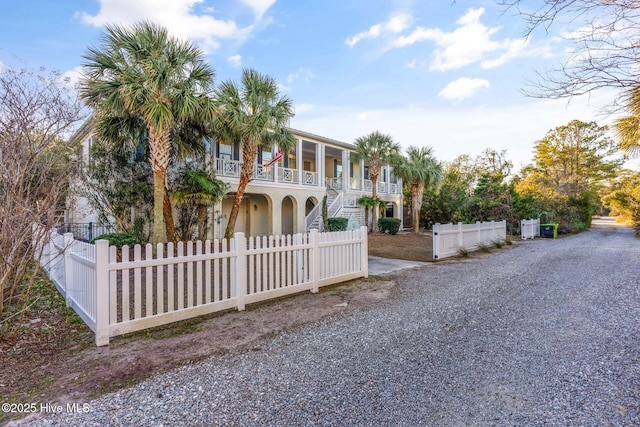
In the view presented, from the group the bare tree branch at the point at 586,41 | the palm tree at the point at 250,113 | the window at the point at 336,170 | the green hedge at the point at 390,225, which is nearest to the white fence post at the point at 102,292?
the bare tree branch at the point at 586,41

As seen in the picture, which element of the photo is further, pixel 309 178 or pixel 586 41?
pixel 309 178

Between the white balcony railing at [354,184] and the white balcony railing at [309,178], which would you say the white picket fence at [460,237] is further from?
the white balcony railing at [354,184]

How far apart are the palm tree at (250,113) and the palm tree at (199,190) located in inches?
39.6

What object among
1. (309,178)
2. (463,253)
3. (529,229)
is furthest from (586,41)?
(529,229)

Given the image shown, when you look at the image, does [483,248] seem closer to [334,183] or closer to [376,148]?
[376,148]

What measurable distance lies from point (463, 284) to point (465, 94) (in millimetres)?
6596

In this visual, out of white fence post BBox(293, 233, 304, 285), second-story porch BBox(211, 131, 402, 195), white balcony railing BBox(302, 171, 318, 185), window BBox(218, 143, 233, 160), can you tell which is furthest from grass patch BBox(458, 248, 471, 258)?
window BBox(218, 143, 233, 160)

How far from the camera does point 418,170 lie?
18.9m

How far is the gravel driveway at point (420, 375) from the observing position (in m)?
2.24

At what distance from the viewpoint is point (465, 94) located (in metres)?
9.98

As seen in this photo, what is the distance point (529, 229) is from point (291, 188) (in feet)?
46.6

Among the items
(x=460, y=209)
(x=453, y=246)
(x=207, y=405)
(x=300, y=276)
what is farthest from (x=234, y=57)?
(x=460, y=209)

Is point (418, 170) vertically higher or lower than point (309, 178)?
higher

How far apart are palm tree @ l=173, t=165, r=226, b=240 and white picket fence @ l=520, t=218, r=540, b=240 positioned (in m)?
16.7
